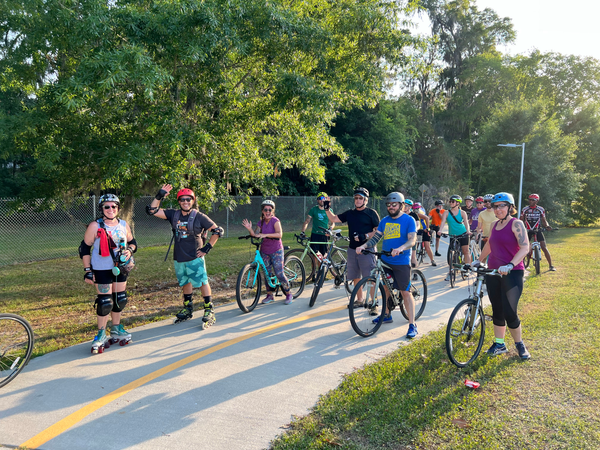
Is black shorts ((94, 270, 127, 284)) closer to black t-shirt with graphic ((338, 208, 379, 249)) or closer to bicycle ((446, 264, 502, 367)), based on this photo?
black t-shirt with graphic ((338, 208, 379, 249))

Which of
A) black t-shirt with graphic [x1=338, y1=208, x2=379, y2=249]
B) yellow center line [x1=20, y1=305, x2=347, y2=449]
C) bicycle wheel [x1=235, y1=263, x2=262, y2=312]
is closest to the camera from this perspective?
yellow center line [x1=20, y1=305, x2=347, y2=449]

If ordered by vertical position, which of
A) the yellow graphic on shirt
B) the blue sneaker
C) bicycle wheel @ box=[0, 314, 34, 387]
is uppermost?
the yellow graphic on shirt

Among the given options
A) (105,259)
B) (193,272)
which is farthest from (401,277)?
(105,259)

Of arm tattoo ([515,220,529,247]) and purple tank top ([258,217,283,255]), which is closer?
arm tattoo ([515,220,529,247])

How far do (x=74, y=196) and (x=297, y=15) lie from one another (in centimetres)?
821

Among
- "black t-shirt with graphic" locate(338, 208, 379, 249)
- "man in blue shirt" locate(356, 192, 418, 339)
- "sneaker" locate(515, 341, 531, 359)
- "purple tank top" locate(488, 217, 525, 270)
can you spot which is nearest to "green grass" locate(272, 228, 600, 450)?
"sneaker" locate(515, 341, 531, 359)

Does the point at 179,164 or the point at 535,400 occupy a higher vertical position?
the point at 179,164

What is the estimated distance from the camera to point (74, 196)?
12.9 m

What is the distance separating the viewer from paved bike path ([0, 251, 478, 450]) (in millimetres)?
3666

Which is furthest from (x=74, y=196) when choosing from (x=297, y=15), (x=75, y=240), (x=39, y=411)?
(x=39, y=411)

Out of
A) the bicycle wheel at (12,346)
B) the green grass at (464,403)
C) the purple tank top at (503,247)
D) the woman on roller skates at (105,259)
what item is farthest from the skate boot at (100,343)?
the purple tank top at (503,247)

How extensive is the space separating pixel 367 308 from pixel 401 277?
2.18 ft

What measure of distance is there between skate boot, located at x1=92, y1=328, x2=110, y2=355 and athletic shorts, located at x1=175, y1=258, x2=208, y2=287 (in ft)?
4.40

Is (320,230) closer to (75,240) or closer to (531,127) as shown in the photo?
(75,240)
